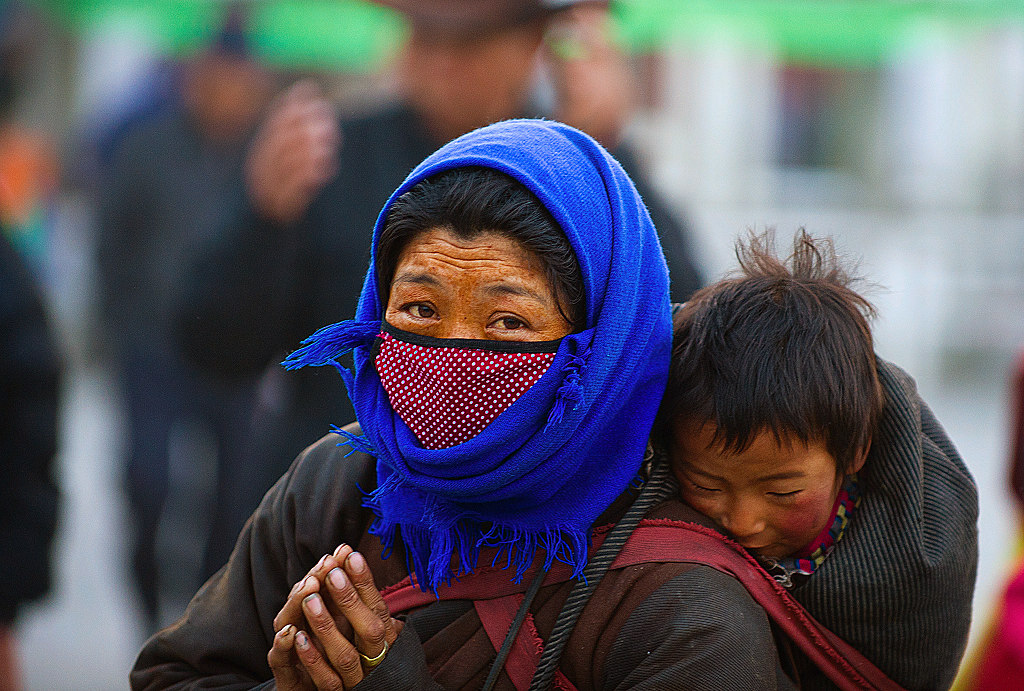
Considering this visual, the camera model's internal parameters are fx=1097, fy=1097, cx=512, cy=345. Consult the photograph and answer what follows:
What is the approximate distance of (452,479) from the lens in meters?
1.70

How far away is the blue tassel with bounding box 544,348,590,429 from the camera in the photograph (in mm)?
1648

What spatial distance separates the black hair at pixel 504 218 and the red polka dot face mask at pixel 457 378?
9 cm

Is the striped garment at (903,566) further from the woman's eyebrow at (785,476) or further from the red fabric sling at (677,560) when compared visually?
the woman's eyebrow at (785,476)

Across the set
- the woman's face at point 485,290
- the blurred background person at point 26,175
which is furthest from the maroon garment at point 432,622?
the blurred background person at point 26,175

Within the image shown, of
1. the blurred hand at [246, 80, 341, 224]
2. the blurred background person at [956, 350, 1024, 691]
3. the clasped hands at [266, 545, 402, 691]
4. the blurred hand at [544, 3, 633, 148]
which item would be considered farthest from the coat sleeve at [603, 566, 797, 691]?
the blurred hand at [544, 3, 633, 148]

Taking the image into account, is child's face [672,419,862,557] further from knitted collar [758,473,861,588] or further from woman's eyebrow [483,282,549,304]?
woman's eyebrow [483,282,549,304]

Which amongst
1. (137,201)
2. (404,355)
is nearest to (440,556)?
(404,355)

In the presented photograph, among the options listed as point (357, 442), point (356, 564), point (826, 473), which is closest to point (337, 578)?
point (356, 564)

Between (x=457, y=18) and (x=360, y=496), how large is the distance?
1.93 meters

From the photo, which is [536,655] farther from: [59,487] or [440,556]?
[59,487]

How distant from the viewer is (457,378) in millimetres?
1676

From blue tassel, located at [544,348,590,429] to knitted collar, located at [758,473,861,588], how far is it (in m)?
0.46

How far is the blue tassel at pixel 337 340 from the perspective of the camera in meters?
1.83

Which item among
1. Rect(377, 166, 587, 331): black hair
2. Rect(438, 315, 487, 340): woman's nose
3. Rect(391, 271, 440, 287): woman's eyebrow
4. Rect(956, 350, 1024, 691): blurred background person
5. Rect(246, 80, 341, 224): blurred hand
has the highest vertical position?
Rect(246, 80, 341, 224): blurred hand
